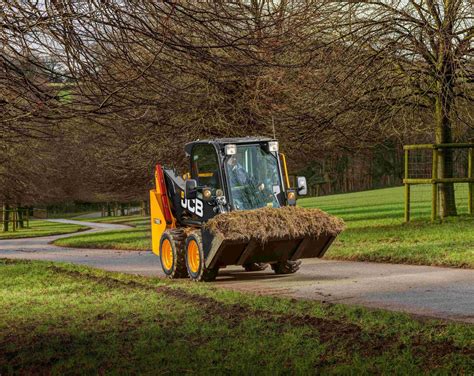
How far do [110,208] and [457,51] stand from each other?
59597 millimetres

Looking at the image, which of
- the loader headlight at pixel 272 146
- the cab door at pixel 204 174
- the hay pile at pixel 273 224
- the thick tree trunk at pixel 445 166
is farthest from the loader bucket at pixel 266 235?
the thick tree trunk at pixel 445 166

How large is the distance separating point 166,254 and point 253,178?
2.05m

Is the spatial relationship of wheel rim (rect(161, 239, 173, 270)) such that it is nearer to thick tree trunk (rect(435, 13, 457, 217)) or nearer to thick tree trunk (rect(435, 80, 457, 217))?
thick tree trunk (rect(435, 13, 457, 217))

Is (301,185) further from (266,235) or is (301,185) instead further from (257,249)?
(266,235)

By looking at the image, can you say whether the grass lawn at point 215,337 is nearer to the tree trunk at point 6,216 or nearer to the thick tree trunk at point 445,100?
the thick tree trunk at point 445,100

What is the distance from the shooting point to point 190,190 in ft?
44.7

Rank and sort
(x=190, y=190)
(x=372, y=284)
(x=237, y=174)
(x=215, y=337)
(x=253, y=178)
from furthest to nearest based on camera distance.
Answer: (x=253, y=178)
(x=237, y=174)
(x=190, y=190)
(x=372, y=284)
(x=215, y=337)

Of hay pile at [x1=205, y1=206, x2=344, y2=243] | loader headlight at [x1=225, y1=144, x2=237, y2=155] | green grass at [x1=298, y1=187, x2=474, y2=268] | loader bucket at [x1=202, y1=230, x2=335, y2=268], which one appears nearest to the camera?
hay pile at [x1=205, y1=206, x2=344, y2=243]

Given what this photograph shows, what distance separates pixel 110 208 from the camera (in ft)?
255

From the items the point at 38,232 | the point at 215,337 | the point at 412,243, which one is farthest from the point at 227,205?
the point at 38,232

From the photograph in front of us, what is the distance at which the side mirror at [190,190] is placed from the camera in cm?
1346

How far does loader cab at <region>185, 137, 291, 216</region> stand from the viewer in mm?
13711

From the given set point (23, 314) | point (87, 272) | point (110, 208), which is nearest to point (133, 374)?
point (23, 314)

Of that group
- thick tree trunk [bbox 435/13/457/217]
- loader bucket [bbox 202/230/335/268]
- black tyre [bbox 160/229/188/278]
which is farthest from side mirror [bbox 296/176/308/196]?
thick tree trunk [bbox 435/13/457/217]
